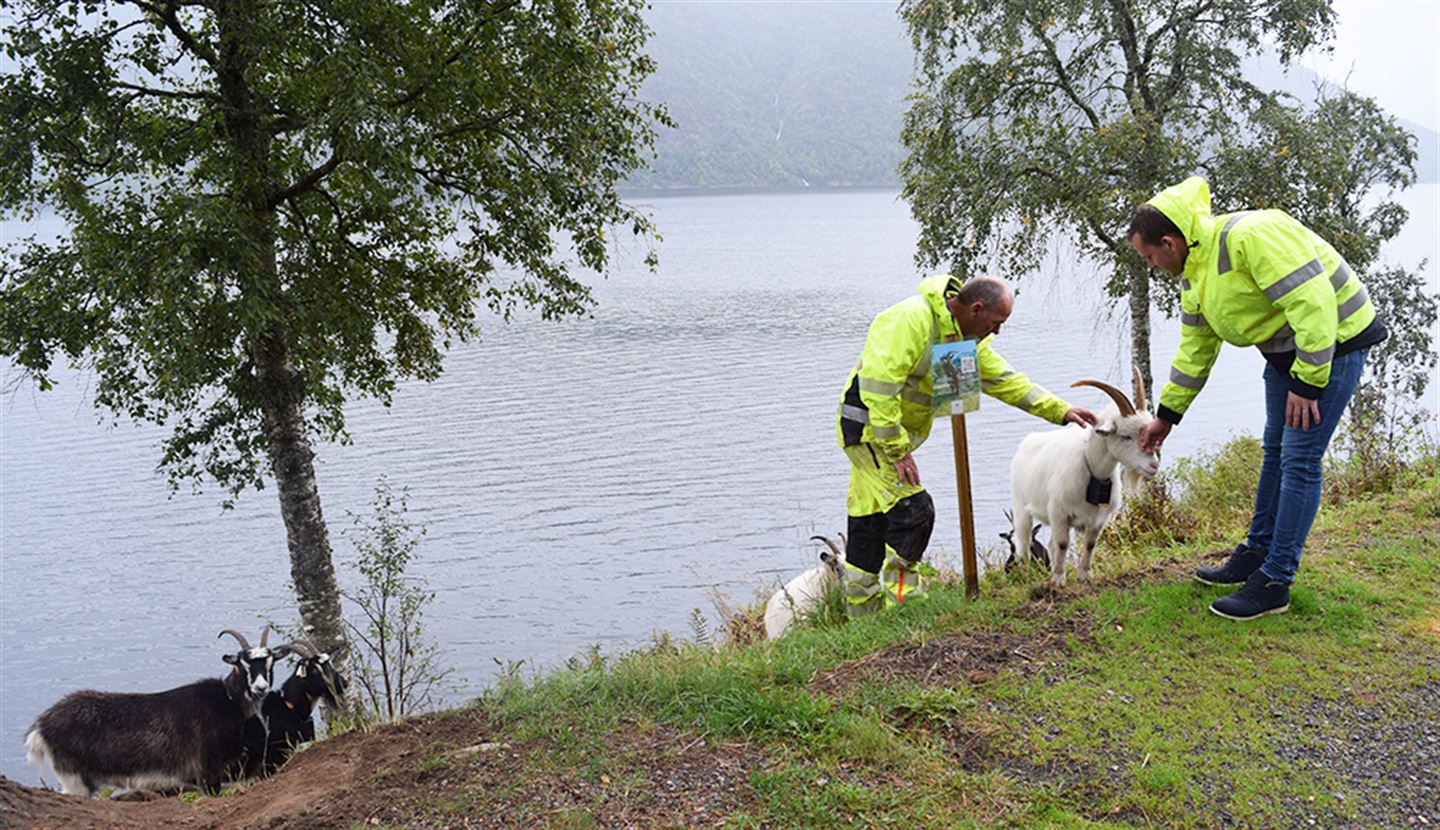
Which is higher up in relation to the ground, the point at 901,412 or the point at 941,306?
the point at 941,306

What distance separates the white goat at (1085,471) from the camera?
6957 millimetres

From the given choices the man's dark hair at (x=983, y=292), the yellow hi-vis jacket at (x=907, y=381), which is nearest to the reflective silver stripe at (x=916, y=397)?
the yellow hi-vis jacket at (x=907, y=381)

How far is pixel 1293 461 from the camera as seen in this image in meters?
6.04

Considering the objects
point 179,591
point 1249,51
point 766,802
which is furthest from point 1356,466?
point 179,591

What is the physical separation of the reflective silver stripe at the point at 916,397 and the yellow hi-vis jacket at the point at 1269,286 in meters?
1.73

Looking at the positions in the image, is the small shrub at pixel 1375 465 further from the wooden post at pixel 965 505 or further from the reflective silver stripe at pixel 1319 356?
the reflective silver stripe at pixel 1319 356

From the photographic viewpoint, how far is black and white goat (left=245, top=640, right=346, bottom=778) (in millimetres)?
9594

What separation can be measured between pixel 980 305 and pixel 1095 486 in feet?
5.14

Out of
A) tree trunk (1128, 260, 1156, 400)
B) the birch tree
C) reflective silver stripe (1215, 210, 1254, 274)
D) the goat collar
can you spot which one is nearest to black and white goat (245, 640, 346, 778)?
the birch tree

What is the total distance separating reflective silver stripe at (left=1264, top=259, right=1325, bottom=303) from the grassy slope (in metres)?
1.98

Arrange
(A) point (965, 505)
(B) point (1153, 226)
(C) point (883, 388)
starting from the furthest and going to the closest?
(A) point (965, 505), (C) point (883, 388), (B) point (1153, 226)

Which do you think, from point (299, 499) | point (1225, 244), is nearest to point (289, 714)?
point (299, 499)

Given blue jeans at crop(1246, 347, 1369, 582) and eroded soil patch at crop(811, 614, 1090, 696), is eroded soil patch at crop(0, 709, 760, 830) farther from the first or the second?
blue jeans at crop(1246, 347, 1369, 582)

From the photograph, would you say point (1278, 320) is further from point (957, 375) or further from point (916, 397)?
point (916, 397)
